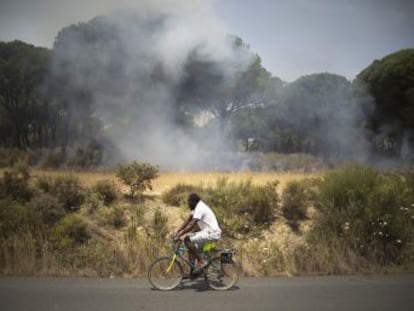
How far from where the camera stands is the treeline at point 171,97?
27875 millimetres

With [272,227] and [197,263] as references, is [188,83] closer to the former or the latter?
[272,227]

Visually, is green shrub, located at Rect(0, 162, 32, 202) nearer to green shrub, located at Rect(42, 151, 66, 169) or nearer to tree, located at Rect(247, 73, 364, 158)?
green shrub, located at Rect(42, 151, 66, 169)

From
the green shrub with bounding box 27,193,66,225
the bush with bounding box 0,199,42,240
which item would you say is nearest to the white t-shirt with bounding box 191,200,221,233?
the bush with bounding box 0,199,42,240

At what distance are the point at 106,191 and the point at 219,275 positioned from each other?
23.8 feet

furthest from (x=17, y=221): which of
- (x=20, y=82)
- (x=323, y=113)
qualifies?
(x=323, y=113)

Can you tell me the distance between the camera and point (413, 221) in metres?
12.5

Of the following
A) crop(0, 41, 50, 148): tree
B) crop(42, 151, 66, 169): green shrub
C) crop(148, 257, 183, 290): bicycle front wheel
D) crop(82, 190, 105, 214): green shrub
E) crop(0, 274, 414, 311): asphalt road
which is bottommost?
crop(0, 274, 414, 311): asphalt road

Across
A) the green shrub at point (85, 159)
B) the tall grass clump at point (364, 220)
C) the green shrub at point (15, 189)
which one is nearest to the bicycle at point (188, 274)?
the tall grass clump at point (364, 220)

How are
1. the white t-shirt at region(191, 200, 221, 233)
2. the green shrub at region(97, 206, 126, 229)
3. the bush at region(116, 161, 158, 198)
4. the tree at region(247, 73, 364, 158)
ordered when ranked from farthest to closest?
the tree at region(247, 73, 364, 158) < the bush at region(116, 161, 158, 198) < the green shrub at region(97, 206, 126, 229) < the white t-shirt at region(191, 200, 221, 233)

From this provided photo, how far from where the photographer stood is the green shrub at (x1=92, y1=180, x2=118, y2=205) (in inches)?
570

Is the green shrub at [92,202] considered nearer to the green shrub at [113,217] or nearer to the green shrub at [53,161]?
the green shrub at [113,217]

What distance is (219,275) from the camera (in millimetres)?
8281

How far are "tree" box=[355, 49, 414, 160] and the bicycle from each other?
88.3 feet

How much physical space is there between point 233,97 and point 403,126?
12768 mm
